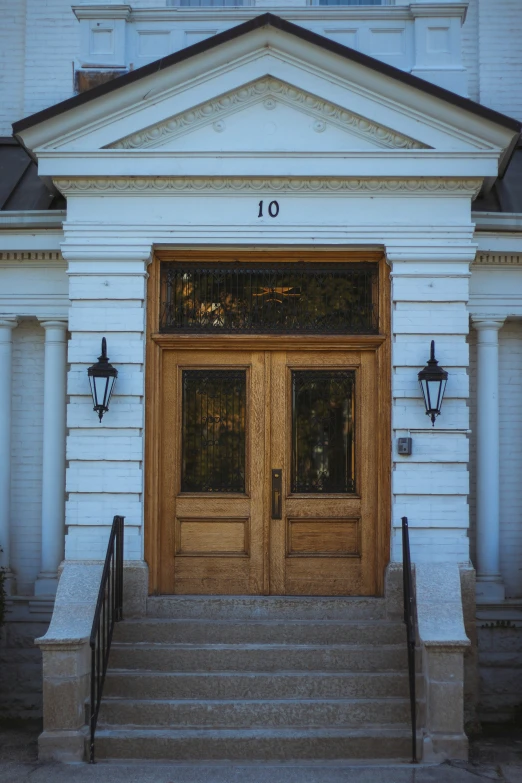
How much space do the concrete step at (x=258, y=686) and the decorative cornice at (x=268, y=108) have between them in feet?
14.6

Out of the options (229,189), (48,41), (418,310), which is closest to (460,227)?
(418,310)

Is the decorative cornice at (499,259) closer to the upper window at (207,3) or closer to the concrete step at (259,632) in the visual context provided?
the concrete step at (259,632)

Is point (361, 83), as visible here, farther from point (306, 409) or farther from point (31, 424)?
point (31, 424)

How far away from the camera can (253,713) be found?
23.2ft

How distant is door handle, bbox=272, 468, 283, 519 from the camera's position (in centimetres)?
833

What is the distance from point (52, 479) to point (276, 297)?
9.25 feet

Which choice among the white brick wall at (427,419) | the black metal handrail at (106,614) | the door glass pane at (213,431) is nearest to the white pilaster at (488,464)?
the white brick wall at (427,419)

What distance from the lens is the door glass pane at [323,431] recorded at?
8398mm

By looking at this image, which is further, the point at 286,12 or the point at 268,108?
the point at 286,12

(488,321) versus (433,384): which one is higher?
(488,321)

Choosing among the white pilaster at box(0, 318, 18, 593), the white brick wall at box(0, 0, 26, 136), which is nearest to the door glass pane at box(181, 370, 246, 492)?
the white pilaster at box(0, 318, 18, 593)

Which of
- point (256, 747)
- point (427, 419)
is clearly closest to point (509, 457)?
point (427, 419)

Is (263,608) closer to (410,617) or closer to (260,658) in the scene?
(260,658)

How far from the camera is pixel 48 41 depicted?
11016mm
